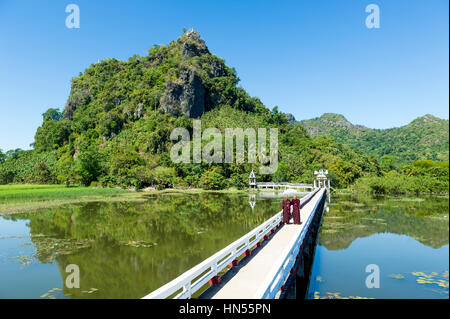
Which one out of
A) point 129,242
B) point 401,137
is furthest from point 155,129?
point 129,242

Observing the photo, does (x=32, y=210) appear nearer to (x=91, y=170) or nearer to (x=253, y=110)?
(x=91, y=170)

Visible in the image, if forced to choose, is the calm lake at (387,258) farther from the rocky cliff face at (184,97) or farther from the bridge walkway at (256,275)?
the rocky cliff face at (184,97)

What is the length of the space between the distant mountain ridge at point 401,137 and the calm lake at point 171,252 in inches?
81.1

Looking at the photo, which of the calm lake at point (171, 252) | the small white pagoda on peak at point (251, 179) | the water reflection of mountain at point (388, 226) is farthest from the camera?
the small white pagoda on peak at point (251, 179)

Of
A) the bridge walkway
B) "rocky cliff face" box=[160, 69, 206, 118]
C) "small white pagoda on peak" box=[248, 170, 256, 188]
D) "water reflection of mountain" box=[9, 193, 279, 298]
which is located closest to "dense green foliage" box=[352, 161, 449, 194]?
the bridge walkway

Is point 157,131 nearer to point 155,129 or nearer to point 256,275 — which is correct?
point 155,129

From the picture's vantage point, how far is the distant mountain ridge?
8.15 m

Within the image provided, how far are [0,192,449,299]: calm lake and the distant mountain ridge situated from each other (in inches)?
81.1

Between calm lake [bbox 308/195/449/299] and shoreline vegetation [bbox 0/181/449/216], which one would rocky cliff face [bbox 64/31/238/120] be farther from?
calm lake [bbox 308/195/449/299]

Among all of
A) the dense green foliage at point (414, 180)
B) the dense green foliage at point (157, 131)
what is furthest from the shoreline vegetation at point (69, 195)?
the dense green foliage at point (157, 131)

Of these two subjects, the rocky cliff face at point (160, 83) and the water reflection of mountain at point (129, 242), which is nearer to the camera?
the water reflection of mountain at point (129, 242)

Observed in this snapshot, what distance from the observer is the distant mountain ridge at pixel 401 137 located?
8147 mm

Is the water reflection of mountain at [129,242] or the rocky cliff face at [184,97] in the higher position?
the rocky cliff face at [184,97]
